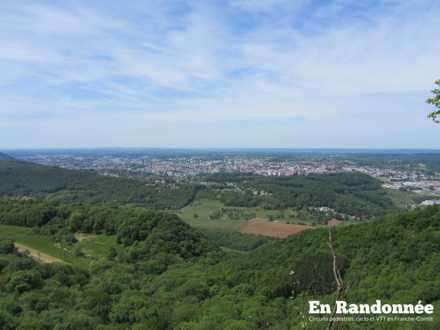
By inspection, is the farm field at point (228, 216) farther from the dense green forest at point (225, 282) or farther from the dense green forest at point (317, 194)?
the dense green forest at point (225, 282)

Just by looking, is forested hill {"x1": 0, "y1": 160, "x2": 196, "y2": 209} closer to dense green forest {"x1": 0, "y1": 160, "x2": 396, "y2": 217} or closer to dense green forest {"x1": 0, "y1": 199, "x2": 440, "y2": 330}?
dense green forest {"x1": 0, "y1": 160, "x2": 396, "y2": 217}

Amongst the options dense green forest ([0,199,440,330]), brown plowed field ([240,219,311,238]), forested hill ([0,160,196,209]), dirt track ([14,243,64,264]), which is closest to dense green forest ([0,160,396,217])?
forested hill ([0,160,196,209])

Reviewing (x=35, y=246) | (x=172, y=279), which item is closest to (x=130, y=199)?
(x=35, y=246)

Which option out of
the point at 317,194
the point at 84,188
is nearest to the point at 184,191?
the point at 84,188

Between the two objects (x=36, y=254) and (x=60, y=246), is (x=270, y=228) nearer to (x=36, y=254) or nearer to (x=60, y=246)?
(x=60, y=246)

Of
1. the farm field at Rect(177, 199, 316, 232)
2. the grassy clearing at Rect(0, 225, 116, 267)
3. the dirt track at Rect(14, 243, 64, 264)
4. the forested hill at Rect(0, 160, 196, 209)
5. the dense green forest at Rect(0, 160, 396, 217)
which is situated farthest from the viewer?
the forested hill at Rect(0, 160, 196, 209)

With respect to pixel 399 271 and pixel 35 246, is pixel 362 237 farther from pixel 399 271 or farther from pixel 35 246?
pixel 35 246
